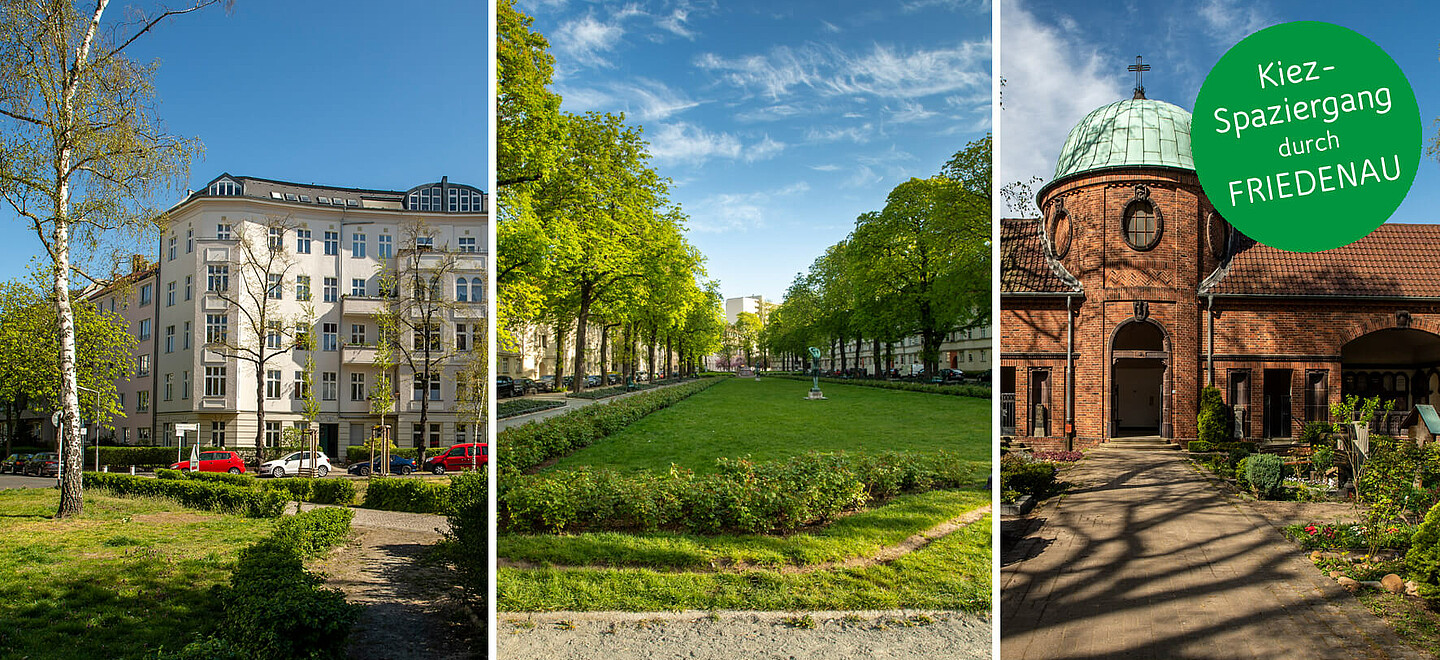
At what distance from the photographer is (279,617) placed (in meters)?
3.36

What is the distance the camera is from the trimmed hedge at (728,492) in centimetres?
349

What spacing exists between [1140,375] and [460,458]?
16.4 feet

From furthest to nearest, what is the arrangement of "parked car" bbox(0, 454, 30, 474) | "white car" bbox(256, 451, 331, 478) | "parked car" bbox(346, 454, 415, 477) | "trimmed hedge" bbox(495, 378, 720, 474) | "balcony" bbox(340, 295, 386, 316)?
"parked car" bbox(0, 454, 30, 474), "white car" bbox(256, 451, 331, 478), "parked car" bbox(346, 454, 415, 477), "balcony" bbox(340, 295, 386, 316), "trimmed hedge" bbox(495, 378, 720, 474)

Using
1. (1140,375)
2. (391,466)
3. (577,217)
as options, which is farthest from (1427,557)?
(391,466)

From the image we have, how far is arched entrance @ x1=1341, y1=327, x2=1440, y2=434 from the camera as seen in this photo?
10.9 ft

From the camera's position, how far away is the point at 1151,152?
3494 mm

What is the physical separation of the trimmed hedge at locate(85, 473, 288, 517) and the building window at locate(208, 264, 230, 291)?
1.64 meters

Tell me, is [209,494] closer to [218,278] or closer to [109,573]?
[109,573]

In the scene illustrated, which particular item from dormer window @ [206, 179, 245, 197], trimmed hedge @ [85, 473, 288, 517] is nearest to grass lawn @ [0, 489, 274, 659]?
trimmed hedge @ [85, 473, 288, 517]

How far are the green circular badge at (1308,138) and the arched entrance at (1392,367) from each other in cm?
60

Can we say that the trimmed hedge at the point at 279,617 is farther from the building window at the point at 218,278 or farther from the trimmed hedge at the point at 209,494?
the building window at the point at 218,278

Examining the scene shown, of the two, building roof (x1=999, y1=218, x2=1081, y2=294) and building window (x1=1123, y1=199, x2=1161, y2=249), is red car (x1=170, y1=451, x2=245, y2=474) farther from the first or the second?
building window (x1=1123, y1=199, x2=1161, y2=249)

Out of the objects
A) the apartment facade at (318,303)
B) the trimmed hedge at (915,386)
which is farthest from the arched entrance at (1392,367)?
the apartment facade at (318,303)

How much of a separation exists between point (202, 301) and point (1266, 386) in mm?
7449
